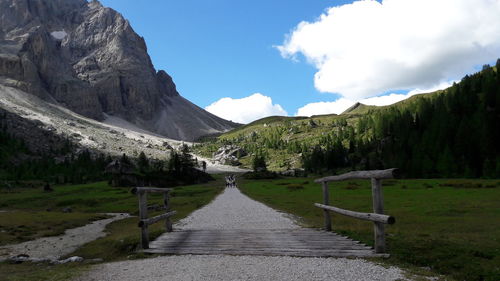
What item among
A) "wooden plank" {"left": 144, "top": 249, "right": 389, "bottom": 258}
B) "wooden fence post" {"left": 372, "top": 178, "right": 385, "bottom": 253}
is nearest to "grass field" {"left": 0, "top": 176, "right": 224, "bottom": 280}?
"wooden plank" {"left": 144, "top": 249, "right": 389, "bottom": 258}

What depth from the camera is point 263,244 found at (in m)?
14.2

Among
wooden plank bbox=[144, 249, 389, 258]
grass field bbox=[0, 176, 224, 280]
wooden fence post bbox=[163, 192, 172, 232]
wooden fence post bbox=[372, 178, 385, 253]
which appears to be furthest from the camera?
wooden fence post bbox=[163, 192, 172, 232]

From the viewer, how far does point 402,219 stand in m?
28.3

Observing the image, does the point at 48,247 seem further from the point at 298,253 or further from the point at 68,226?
the point at 298,253

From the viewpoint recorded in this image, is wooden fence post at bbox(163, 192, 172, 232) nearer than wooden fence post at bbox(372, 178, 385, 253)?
No

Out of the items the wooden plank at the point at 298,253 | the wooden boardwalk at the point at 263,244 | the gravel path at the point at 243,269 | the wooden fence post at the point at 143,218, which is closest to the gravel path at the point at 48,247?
the wooden fence post at the point at 143,218

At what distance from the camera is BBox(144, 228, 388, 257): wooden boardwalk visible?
12633 millimetres

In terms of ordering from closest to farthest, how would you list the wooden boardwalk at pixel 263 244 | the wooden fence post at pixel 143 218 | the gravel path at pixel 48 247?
the wooden boardwalk at pixel 263 244 < the wooden fence post at pixel 143 218 < the gravel path at pixel 48 247

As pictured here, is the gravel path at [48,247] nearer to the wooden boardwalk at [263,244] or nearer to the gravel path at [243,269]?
the wooden boardwalk at [263,244]

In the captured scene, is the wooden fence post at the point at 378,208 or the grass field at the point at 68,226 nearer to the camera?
the wooden fence post at the point at 378,208

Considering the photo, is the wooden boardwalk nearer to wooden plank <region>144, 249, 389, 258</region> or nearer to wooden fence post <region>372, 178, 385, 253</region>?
wooden plank <region>144, 249, 389, 258</region>

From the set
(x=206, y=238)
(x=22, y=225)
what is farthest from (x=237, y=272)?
(x=22, y=225)

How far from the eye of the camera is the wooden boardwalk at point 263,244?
41.4 feet

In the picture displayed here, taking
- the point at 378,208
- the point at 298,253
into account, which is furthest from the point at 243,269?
the point at 378,208
